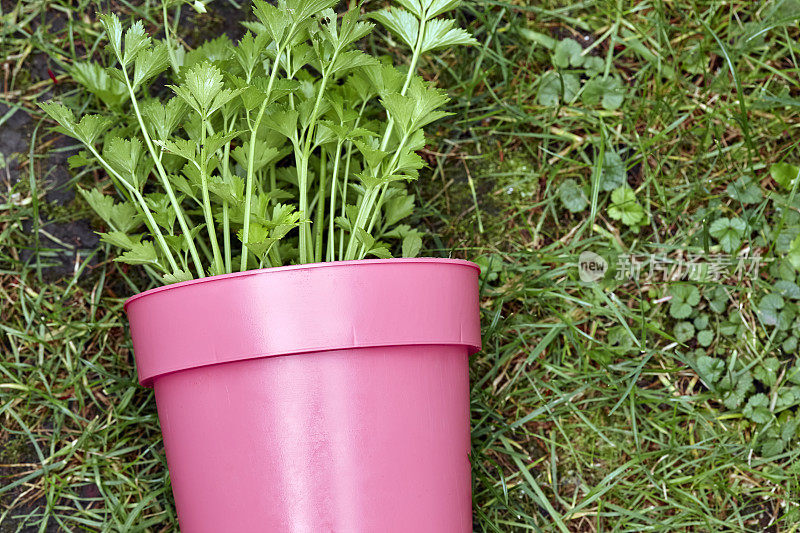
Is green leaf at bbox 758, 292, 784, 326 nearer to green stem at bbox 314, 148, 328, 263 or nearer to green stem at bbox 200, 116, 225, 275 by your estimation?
green stem at bbox 314, 148, 328, 263

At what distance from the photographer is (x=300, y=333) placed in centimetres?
88

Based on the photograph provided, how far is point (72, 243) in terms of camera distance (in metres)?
1.34

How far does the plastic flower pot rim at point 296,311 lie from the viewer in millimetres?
881

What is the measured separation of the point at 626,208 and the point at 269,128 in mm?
713

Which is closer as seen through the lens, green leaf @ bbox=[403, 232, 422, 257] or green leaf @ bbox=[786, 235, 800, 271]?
green leaf @ bbox=[403, 232, 422, 257]

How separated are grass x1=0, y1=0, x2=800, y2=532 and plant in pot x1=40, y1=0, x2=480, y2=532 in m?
0.30

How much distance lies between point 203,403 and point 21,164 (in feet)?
2.38

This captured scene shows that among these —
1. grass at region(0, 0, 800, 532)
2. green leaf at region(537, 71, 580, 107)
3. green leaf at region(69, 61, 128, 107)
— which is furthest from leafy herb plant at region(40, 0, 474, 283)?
green leaf at region(537, 71, 580, 107)

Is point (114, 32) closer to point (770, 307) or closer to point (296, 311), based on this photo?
point (296, 311)

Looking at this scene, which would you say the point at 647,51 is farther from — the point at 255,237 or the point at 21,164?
the point at 21,164

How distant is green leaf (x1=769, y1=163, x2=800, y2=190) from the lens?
137cm

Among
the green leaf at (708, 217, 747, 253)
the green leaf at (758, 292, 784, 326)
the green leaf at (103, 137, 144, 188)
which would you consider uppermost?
the green leaf at (103, 137, 144, 188)

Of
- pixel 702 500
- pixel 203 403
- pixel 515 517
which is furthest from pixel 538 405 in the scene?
pixel 203 403

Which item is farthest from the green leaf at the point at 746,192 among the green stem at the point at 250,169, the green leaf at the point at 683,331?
the green stem at the point at 250,169
